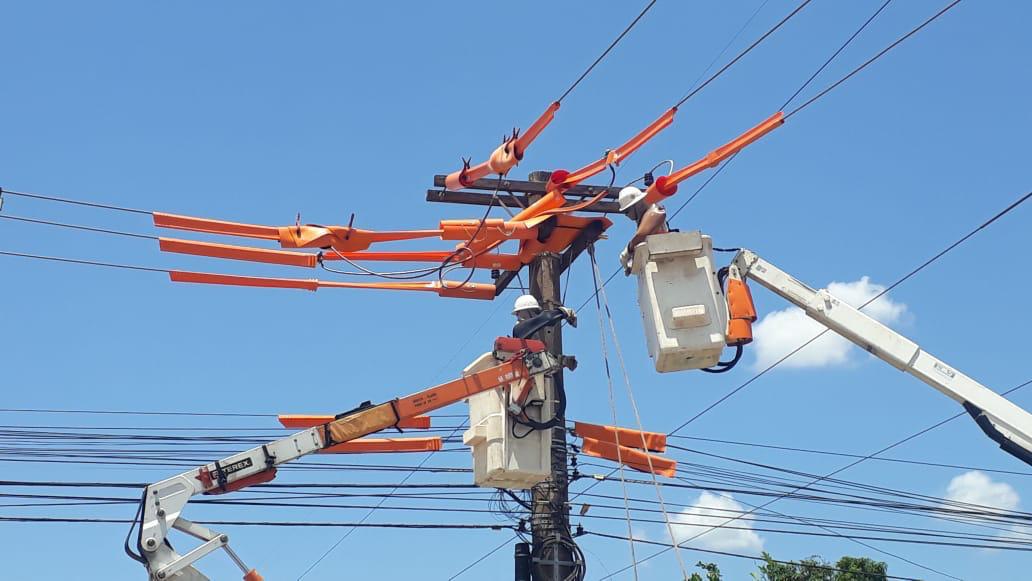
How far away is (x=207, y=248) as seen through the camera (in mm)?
10000

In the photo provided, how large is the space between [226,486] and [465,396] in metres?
2.26

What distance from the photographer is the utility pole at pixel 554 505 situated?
1094cm

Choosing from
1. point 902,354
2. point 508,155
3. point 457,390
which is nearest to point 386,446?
point 457,390

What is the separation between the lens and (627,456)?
12.0 m

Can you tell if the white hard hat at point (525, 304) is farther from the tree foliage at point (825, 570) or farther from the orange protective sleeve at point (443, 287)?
the tree foliage at point (825, 570)

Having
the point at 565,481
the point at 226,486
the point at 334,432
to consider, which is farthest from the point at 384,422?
the point at 565,481

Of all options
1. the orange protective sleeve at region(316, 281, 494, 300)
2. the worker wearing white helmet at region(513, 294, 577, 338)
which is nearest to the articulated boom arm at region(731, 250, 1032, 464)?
the worker wearing white helmet at region(513, 294, 577, 338)

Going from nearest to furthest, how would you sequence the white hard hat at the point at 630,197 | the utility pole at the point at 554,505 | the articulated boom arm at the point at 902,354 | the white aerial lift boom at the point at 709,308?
the articulated boom arm at the point at 902,354
the white aerial lift boom at the point at 709,308
the white hard hat at the point at 630,197
the utility pole at the point at 554,505

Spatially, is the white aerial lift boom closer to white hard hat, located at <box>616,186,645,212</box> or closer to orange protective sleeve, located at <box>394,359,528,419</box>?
white hard hat, located at <box>616,186,645,212</box>

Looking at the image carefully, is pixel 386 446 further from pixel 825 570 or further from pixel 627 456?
pixel 825 570

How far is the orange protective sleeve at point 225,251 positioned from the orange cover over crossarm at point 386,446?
73.2 inches

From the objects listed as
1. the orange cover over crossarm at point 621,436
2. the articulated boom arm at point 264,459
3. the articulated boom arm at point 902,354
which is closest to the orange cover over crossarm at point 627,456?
the orange cover over crossarm at point 621,436

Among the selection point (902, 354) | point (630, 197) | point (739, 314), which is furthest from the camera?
point (630, 197)

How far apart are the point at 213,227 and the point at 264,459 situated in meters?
2.19
